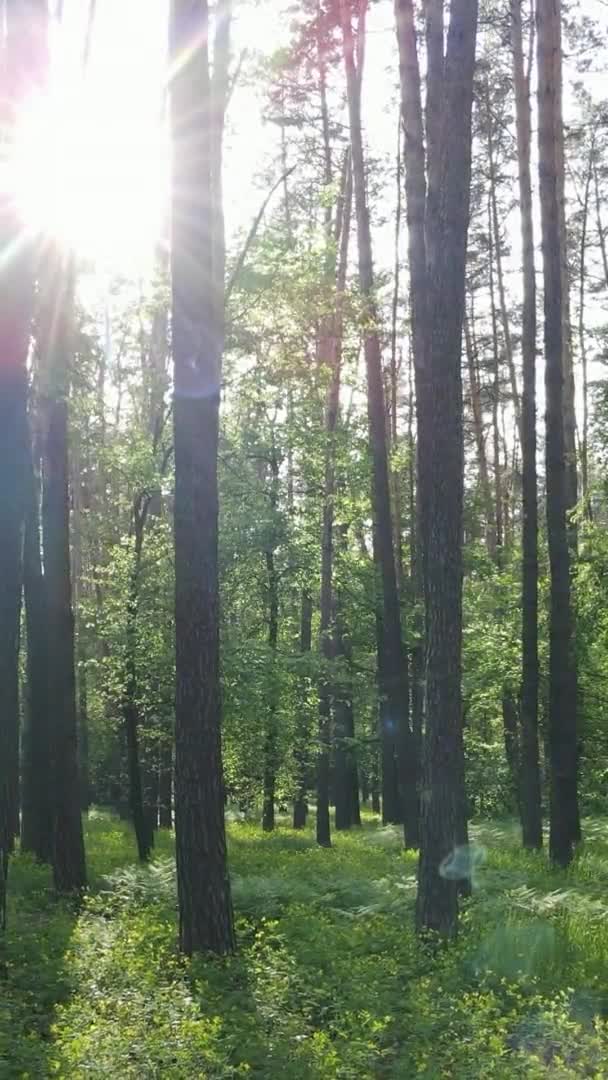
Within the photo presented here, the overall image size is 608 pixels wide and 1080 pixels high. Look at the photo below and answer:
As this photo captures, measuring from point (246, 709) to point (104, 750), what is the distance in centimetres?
1305

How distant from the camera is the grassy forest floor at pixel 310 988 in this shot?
16.8ft

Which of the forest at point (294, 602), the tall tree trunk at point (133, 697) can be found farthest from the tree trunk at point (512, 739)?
the tall tree trunk at point (133, 697)

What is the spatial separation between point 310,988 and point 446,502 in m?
4.00

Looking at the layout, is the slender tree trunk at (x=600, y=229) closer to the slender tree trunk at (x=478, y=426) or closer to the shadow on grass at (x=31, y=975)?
the slender tree trunk at (x=478, y=426)

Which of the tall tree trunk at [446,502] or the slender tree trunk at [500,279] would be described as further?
the slender tree trunk at [500,279]

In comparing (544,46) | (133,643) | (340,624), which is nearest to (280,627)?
(340,624)

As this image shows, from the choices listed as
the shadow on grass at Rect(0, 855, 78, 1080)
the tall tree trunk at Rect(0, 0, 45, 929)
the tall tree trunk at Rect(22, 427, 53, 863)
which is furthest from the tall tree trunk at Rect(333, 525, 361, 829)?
the tall tree trunk at Rect(0, 0, 45, 929)

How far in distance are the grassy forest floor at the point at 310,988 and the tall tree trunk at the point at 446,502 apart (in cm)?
71

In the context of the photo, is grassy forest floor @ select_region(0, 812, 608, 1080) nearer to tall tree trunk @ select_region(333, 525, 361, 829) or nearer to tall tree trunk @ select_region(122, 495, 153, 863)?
tall tree trunk @ select_region(122, 495, 153, 863)

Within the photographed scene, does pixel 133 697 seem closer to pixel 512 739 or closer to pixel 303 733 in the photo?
pixel 303 733

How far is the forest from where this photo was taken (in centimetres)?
654

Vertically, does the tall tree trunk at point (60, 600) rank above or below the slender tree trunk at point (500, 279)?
below

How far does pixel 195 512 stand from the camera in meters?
7.97

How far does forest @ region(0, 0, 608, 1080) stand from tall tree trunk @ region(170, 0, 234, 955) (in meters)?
0.03
